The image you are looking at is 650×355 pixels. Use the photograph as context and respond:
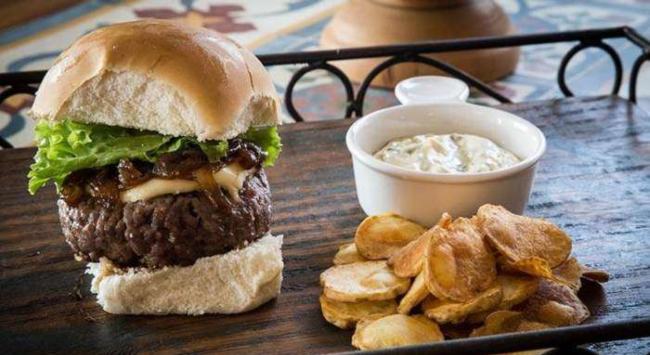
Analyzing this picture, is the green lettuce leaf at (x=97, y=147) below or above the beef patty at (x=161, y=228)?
above

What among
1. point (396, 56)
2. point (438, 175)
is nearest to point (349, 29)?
point (396, 56)

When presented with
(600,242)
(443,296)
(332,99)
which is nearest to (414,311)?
(443,296)

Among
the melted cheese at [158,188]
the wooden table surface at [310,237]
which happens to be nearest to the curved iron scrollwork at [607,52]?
the wooden table surface at [310,237]

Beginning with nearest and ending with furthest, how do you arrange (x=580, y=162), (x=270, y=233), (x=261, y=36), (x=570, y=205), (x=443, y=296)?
(x=443, y=296)
(x=270, y=233)
(x=570, y=205)
(x=580, y=162)
(x=261, y=36)

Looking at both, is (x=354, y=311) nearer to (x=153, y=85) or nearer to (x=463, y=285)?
(x=463, y=285)

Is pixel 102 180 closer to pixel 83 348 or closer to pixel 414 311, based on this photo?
pixel 83 348

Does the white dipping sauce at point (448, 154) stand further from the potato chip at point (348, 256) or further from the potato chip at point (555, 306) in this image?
the potato chip at point (555, 306)
